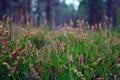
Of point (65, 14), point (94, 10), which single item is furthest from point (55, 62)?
point (94, 10)

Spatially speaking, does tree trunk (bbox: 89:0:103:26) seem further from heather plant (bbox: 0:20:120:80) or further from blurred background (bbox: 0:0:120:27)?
heather plant (bbox: 0:20:120:80)

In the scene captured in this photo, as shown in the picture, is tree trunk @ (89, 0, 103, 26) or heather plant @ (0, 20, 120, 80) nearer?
heather plant @ (0, 20, 120, 80)

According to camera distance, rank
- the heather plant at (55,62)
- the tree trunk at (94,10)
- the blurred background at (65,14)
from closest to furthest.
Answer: the heather plant at (55,62) → the blurred background at (65,14) → the tree trunk at (94,10)

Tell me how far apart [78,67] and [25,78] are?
0.62 metres

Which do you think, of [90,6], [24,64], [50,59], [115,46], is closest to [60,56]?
[50,59]

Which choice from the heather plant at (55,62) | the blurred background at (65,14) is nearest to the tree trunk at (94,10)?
the blurred background at (65,14)

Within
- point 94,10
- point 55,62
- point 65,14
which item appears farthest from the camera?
point 94,10

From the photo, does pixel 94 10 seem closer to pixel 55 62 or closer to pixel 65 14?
pixel 65 14

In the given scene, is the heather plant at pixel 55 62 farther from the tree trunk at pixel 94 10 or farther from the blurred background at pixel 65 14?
the tree trunk at pixel 94 10

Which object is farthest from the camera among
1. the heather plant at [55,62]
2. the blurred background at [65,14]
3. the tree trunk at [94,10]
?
the tree trunk at [94,10]

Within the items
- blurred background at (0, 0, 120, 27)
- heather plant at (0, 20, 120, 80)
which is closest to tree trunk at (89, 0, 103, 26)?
blurred background at (0, 0, 120, 27)

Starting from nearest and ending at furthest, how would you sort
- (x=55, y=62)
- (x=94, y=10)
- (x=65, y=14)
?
(x=55, y=62)
(x=65, y=14)
(x=94, y=10)

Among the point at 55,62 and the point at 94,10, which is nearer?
the point at 55,62

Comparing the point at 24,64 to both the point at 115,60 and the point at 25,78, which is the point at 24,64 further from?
the point at 115,60
